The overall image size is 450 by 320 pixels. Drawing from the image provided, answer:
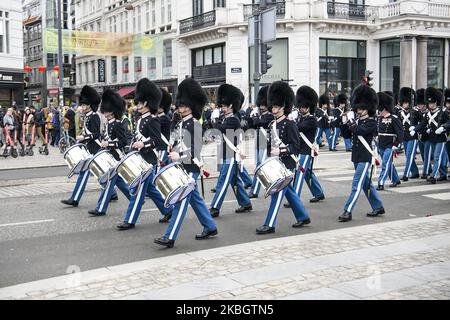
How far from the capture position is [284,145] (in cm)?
883

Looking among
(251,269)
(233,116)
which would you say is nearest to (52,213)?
(233,116)

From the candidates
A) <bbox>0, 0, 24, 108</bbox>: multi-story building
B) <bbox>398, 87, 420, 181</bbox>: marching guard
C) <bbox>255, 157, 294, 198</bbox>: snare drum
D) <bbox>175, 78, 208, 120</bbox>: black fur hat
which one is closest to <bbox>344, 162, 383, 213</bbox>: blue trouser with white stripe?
<bbox>255, 157, 294, 198</bbox>: snare drum

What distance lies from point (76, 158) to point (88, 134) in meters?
0.69

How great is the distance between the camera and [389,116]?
1243 cm

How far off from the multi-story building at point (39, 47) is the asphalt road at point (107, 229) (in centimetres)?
5419

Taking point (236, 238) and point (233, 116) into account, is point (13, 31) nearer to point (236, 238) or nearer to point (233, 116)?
point (233, 116)

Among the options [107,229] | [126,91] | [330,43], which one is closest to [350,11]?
[330,43]

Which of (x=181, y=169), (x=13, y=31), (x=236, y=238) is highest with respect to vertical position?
(x=13, y=31)

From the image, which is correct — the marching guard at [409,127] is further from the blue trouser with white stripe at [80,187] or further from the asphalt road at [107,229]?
the blue trouser with white stripe at [80,187]

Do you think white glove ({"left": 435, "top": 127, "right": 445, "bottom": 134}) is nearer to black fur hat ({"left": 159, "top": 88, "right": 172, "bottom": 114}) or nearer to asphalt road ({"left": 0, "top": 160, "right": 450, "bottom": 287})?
asphalt road ({"left": 0, "top": 160, "right": 450, "bottom": 287})

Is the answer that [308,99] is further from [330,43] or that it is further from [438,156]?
[330,43]

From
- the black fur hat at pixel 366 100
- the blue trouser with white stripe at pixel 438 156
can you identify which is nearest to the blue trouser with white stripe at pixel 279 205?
the black fur hat at pixel 366 100

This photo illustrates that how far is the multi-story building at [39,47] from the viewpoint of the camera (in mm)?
67475
